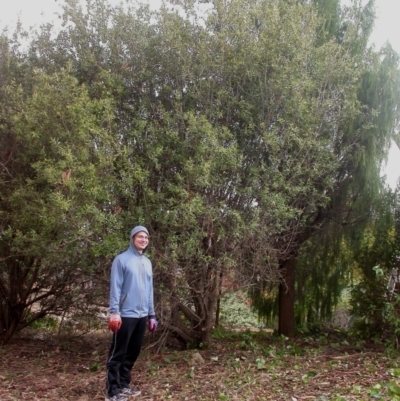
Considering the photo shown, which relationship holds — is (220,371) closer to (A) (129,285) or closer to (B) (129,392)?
(B) (129,392)

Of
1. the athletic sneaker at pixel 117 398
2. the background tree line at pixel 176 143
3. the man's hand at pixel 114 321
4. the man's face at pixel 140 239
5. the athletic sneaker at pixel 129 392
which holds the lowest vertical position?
the athletic sneaker at pixel 117 398

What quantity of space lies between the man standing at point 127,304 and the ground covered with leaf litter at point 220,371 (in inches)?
13.4

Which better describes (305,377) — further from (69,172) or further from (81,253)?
(69,172)

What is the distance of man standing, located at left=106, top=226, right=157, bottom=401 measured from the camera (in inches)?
194

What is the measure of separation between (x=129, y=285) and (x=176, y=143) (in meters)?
2.15

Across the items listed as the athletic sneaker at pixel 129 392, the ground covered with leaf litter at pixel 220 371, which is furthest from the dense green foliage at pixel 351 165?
the athletic sneaker at pixel 129 392

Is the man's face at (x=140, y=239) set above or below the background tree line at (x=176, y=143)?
below

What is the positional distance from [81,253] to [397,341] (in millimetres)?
4455

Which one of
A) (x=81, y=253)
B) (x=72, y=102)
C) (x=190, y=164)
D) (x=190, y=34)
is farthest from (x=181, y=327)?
(x=190, y=34)

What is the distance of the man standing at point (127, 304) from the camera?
16.1 feet

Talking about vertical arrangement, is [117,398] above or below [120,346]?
below

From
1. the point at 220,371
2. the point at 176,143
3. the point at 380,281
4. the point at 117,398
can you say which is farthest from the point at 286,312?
the point at 117,398

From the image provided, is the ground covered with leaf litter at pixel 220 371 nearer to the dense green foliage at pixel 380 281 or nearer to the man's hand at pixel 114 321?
the dense green foliage at pixel 380 281

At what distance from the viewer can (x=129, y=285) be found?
4.95m
